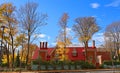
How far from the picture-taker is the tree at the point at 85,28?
62.9 metres

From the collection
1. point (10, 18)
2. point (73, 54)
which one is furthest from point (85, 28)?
point (10, 18)

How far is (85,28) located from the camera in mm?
63938

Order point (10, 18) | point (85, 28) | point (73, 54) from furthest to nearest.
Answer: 1. point (73, 54)
2. point (85, 28)
3. point (10, 18)

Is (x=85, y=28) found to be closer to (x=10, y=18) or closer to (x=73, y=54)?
(x=73, y=54)

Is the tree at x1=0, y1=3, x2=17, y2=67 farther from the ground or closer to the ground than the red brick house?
farther from the ground

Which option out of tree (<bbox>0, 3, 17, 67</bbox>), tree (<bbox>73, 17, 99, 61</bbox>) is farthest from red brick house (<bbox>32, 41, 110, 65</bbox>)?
tree (<bbox>0, 3, 17, 67</bbox>)

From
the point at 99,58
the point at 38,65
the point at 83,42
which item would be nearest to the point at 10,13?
the point at 38,65

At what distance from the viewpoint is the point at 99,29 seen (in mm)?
63031

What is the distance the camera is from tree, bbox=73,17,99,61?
206 ft

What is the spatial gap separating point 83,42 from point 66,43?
7.79m

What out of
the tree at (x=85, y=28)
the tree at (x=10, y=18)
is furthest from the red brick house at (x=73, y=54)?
the tree at (x=10, y=18)

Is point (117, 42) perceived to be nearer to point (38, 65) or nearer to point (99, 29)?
point (99, 29)

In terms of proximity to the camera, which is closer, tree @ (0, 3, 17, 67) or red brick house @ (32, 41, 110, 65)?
tree @ (0, 3, 17, 67)

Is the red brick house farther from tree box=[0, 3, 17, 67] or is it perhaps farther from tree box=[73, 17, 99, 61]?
tree box=[0, 3, 17, 67]
